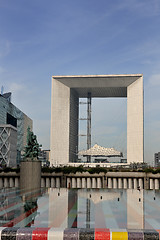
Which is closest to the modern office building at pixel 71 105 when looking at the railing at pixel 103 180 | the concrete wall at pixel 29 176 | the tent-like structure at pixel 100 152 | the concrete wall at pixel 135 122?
the concrete wall at pixel 135 122

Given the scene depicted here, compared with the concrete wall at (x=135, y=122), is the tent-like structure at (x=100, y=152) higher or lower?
lower

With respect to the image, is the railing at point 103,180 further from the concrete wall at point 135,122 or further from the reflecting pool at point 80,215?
the concrete wall at point 135,122

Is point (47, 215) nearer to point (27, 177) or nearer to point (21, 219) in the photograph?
point (21, 219)

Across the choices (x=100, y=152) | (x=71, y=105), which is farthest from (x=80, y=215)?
(x=100, y=152)

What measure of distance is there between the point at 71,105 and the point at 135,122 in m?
37.7

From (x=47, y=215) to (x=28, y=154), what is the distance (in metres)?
18.6

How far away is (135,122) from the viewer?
6742 inches

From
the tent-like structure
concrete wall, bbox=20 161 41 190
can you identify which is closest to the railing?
concrete wall, bbox=20 161 41 190

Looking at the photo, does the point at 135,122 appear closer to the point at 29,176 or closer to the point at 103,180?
the point at 103,180

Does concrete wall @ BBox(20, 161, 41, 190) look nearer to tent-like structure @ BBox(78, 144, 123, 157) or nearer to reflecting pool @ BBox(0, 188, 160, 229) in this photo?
reflecting pool @ BBox(0, 188, 160, 229)

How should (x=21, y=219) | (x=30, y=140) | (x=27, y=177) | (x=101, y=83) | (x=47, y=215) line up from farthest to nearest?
1. (x=101, y=83)
2. (x=30, y=140)
3. (x=27, y=177)
4. (x=47, y=215)
5. (x=21, y=219)

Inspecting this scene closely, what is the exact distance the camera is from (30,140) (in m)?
36.2

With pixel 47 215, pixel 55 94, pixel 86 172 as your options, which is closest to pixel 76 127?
pixel 55 94

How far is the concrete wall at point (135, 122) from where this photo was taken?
167m
